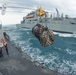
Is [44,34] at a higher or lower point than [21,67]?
higher

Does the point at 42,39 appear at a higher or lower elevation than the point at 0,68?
higher

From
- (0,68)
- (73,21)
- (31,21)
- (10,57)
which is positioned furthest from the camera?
(31,21)

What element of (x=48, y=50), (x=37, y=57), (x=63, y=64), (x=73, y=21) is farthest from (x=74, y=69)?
(x=73, y=21)

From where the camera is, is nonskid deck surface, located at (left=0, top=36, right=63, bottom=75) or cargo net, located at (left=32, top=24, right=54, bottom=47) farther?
Result: nonskid deck surface, located at (left=0, top=36, right=63, bottom=75)

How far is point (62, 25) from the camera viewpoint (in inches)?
3489

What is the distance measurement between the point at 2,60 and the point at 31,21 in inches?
3193

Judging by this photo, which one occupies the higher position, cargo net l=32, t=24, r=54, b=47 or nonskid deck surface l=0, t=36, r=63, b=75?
cargo net l=32, t=24, r=54, b=47

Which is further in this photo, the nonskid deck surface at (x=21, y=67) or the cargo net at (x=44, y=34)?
the nonskid deck surface at (x=21, y=67)

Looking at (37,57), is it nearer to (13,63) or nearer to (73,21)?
(13,63)

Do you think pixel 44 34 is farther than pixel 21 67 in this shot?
No

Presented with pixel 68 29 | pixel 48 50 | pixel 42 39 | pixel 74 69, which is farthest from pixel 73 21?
pixel 42 39

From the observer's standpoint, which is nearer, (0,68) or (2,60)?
(0,68)

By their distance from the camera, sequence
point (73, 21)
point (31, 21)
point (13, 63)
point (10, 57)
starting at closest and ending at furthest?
point (13, 63) → point (10, 57) → point (73, 21) → point (31, 21)

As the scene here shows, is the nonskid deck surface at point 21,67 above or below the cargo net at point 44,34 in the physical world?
below
